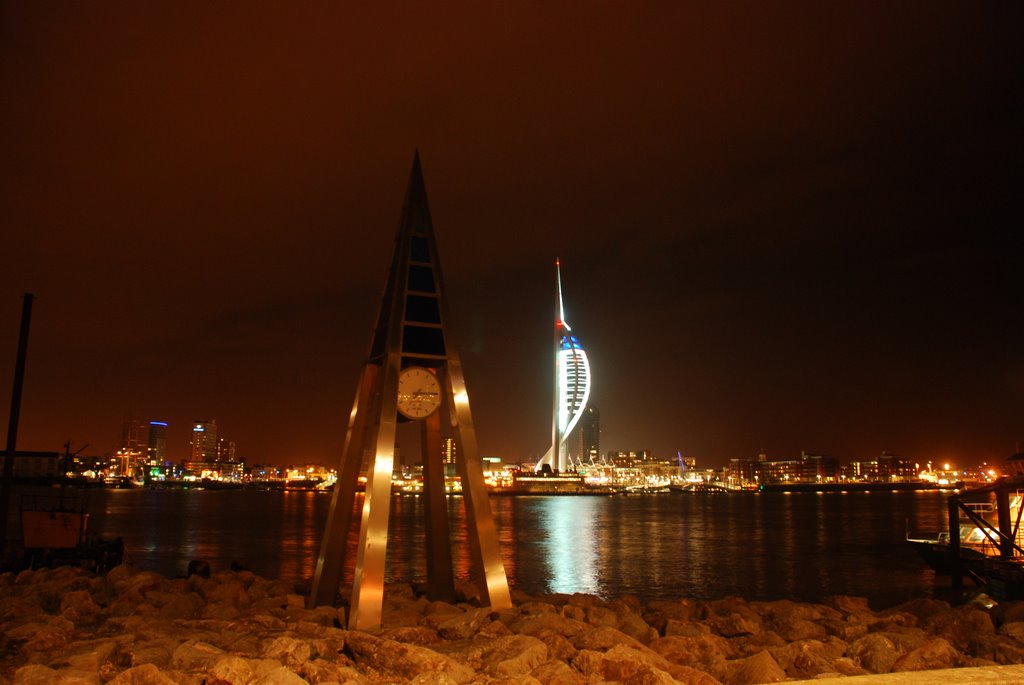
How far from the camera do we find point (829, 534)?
48.4 meters

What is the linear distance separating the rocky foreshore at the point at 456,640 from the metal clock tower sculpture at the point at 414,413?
1.94ft

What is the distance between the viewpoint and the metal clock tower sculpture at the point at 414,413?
995cm

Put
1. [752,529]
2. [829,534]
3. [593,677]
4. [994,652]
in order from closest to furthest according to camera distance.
Answer: [593,677]
[994,652]
[829,534]
[752,529]

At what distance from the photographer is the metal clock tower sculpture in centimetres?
995

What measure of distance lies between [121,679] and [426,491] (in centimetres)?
575

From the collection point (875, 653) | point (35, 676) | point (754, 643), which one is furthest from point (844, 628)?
point (35, 676)

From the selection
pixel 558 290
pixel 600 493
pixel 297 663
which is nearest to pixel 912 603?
pixel 297 663

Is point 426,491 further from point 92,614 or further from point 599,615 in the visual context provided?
point 92,614

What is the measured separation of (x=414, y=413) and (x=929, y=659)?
6.14 metres

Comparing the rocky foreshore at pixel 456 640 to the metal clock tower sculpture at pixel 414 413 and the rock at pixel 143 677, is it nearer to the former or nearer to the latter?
the rock at pixel 143 677

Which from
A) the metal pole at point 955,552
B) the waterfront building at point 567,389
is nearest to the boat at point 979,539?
the metal pole at point 955,552

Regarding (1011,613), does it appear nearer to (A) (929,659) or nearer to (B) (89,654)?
(A) (929,659)

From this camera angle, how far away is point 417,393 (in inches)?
411

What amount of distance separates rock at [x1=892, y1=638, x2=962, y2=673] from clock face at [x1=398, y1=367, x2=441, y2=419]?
5.83 metres
